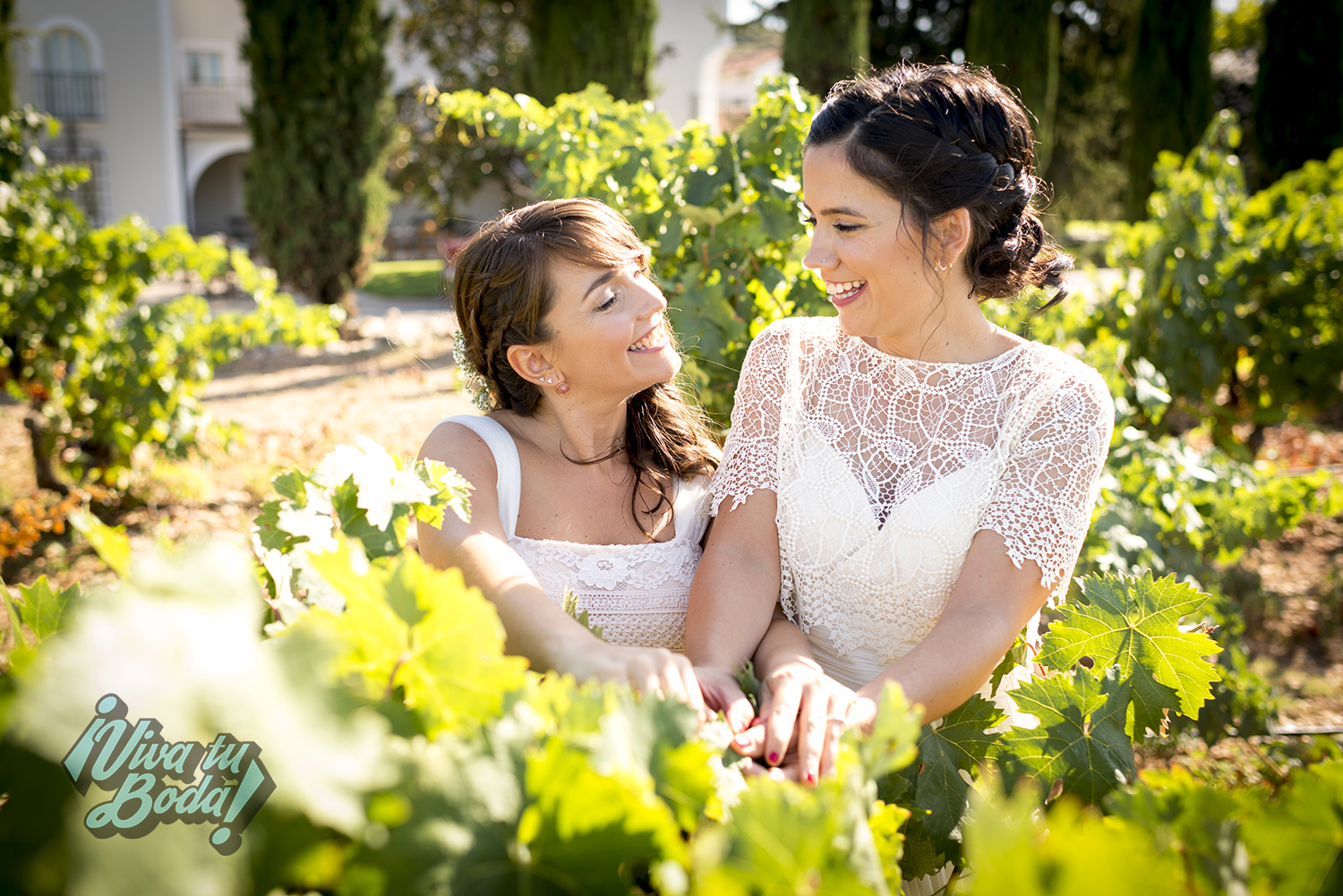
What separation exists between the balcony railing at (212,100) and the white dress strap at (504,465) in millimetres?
22200

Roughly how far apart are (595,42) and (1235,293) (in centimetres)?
834

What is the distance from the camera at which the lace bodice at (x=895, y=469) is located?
5.80 ft

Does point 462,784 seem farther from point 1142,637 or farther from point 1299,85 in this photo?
point 1299,85

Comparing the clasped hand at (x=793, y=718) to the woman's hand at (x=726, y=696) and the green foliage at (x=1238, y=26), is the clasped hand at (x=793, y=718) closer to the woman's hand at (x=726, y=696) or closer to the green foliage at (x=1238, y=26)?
the woman's hand at (x=726, y=696)

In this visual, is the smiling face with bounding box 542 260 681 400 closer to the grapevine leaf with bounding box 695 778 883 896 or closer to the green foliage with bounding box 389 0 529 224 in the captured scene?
the grapevine leaf with bounding box 695 778 883 896

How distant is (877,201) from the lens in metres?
1.86

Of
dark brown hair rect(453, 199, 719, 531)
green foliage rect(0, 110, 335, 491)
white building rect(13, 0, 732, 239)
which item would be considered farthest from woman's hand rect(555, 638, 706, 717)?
white building rect(13, 0, 732, 239)

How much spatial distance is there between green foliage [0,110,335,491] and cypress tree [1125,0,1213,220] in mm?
13788

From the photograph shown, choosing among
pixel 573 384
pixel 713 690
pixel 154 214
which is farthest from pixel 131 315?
pixel 154 214

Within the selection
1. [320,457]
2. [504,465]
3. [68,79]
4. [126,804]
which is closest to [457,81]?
[68,79]

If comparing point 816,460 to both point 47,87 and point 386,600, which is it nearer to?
point 386,600

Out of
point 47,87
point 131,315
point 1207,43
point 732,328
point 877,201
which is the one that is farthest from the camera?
point 47,87

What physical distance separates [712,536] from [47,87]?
2118 centimetres

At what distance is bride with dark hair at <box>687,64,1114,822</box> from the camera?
1751 mm
